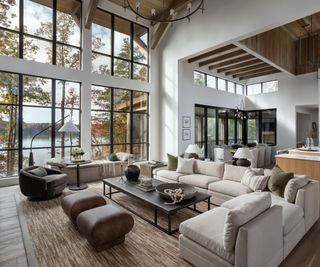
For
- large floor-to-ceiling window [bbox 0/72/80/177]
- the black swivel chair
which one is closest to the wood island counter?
the black swivel chair

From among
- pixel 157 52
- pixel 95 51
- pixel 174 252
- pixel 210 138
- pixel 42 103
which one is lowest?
pixel 174 252

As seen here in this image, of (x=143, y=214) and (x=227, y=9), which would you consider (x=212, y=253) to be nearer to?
(x=143, y=214)

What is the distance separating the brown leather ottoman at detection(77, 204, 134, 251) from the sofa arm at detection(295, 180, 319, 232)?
7.95 feet

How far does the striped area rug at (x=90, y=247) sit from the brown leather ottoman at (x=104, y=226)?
0.12 meters

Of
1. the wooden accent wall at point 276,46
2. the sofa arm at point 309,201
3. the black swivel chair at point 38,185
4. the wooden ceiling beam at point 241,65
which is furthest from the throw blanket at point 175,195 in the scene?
the wooden ceiling beam at point 241,65

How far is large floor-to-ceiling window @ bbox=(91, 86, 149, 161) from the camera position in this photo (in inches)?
274

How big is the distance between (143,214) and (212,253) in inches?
Answer: 71.3

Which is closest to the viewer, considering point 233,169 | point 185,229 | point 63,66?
point 185,229

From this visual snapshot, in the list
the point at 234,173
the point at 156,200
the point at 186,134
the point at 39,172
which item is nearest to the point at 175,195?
the point at 156,200

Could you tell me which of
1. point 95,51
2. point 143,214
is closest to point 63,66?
point 95,51

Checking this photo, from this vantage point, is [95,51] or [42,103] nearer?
[42,103]

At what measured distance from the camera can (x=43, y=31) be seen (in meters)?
5.96

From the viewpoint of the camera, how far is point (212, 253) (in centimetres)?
209

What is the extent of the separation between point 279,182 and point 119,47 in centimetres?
667
